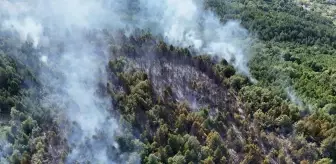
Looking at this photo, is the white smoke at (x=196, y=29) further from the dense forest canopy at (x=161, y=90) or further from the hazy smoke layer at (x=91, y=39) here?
the dense forest canopy at (x=161, y=90)

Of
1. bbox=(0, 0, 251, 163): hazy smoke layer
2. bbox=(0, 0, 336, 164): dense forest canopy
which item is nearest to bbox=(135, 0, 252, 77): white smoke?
bbox=(0, 0, 251, 163): hazy smoke layer

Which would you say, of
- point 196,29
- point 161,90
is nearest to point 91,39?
point 161,90

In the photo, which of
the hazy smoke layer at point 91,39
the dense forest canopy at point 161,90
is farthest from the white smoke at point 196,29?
the dense forest canopy at point 161,90

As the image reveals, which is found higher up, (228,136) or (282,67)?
(282,67)

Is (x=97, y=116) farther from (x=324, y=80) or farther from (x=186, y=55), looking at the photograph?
(x=324, y=80)

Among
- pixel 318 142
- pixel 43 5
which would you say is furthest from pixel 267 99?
pixel 43 5

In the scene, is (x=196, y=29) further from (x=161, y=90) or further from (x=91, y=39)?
(x=161, y=90)
